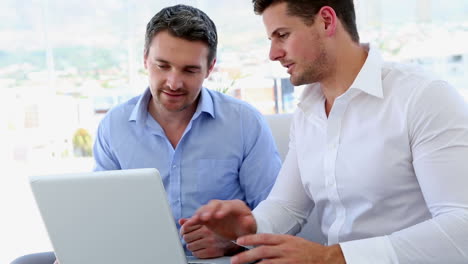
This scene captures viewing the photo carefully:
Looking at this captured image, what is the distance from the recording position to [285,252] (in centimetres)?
130

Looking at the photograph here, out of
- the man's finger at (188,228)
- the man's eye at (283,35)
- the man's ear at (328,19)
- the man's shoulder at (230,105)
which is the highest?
the man's ear at (328,19)

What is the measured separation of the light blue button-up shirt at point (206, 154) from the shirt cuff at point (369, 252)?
673 millimetres

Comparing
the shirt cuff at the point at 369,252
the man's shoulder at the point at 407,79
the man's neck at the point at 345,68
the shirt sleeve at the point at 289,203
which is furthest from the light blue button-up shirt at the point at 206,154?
the shirt cuff at the point at 369,252

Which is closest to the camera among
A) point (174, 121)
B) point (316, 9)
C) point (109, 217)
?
point (109, 217)

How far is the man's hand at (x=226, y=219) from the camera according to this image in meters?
1.44

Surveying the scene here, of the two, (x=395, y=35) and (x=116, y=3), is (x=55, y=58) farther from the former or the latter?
(x=395, y=35)

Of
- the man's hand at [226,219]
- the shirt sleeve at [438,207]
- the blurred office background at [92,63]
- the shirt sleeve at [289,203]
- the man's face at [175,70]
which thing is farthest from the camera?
the blurred office background at [92,63]

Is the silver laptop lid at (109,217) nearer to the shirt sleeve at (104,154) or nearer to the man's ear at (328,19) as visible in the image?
the man's ear at (328,19)

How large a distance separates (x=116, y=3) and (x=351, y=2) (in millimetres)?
2809

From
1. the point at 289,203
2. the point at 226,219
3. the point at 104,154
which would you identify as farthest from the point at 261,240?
the point at 104,154

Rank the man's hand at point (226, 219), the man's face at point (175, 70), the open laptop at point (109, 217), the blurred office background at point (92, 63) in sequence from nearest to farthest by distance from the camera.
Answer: the open laptop at point (109, 217) → the man's hand at point (226, 219) → the man's face at point (175, 70) → the blurred office background at point (92, 63)

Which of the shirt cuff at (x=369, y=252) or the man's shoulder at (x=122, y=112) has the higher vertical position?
the man's shoulder at (x=122, y=112)

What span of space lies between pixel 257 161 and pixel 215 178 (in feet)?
0.45

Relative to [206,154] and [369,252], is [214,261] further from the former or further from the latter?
[206,154]
